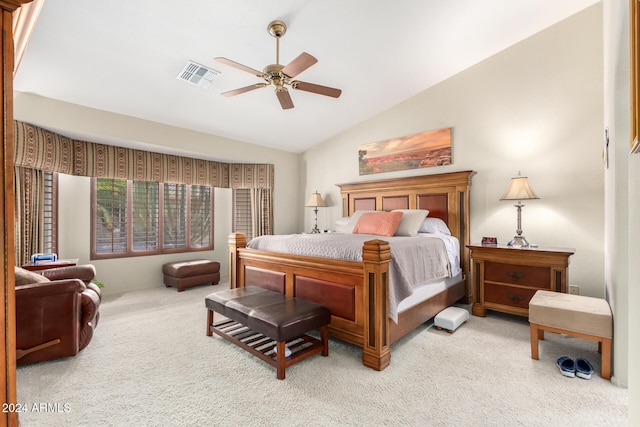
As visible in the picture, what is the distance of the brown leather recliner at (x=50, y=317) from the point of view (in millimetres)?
2244

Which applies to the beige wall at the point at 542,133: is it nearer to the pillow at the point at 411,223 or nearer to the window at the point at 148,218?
the pillow at the point at 411,223

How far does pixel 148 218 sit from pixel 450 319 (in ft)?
15.9

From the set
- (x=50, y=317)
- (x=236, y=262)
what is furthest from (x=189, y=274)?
(x=50, y=317)

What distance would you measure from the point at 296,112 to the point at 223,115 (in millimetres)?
1103

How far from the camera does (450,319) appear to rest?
300cm

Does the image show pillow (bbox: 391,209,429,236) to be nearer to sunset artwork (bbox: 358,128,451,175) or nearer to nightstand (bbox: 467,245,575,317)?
nightstand (bbox: 467,245,575,317)

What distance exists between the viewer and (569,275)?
3.40 metres

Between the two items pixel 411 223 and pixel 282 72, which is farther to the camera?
pixel 411 223

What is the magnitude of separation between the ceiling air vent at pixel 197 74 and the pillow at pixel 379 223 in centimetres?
259

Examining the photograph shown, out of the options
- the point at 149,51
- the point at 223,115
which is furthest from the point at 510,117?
the point at 149,51

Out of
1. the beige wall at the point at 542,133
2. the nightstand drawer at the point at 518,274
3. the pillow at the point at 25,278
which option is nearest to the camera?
the pillow at the point at 25,278

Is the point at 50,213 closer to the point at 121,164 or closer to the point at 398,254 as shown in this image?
the point at 121,164

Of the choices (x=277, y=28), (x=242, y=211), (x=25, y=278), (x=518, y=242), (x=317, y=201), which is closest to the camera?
(x=25, y=278)

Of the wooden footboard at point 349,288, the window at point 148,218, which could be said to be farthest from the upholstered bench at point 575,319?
the window at point 148,218
